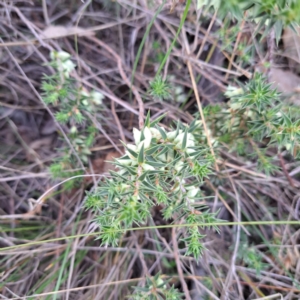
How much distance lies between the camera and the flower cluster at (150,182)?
1263 mm

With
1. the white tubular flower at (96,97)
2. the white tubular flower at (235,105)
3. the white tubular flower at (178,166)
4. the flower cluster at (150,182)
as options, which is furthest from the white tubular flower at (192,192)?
the white tubular flower at (96,97)

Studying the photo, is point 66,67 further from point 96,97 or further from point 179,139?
point 179,139

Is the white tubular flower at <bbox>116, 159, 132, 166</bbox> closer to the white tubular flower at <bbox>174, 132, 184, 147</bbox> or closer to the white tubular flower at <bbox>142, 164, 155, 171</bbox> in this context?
the white tubular flower at <bbox>142, 164, 155, 171</bbox>

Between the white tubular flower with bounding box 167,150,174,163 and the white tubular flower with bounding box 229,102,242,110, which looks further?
the white tubular flower with bounding box 229,102,242,110

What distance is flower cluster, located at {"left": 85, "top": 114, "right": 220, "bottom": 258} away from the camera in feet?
4.14

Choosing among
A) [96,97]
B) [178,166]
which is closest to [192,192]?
[178,166]

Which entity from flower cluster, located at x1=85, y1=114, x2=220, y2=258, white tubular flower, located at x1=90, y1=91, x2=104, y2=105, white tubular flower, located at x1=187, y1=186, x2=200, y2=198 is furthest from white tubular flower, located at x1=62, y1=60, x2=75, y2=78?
white tubular flower, located at x1=187, y1=186, x2=200, y2=198

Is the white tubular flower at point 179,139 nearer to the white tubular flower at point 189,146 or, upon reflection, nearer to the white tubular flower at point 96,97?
the white tubular flower at point 189,146

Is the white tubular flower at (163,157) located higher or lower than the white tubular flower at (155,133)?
lower

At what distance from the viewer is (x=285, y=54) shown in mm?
2152

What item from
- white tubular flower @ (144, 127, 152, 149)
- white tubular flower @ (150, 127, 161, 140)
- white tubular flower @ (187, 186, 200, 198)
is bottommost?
white tubular flower @ (187, 186, 200, 198)

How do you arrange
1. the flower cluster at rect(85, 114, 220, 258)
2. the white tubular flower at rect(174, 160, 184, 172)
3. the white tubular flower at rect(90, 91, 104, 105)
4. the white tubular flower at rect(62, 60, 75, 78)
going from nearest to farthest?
the flower cluster at rect(85, 114, 220, 258) < the white tubular flower at rect(174, 160, 184, 172) < the white tubular flower at rect(62, 60, 75, 78) < the white tubular flower at rect(90, 91, 104, 105)

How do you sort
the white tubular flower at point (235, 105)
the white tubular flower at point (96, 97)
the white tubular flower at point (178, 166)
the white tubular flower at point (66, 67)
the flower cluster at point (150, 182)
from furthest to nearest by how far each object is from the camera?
1. the white tubular flower at point (96, 97)
2. the white tubular flower at point (66, 67)
3. the white tubular flower at point (235, 105)
4. the white tubular flower at point (178, 166)
5. the flower cluster at point (150, 182)

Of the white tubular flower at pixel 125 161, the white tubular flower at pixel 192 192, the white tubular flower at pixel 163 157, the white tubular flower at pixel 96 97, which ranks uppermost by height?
the white tubular flower at pixel 125 161
